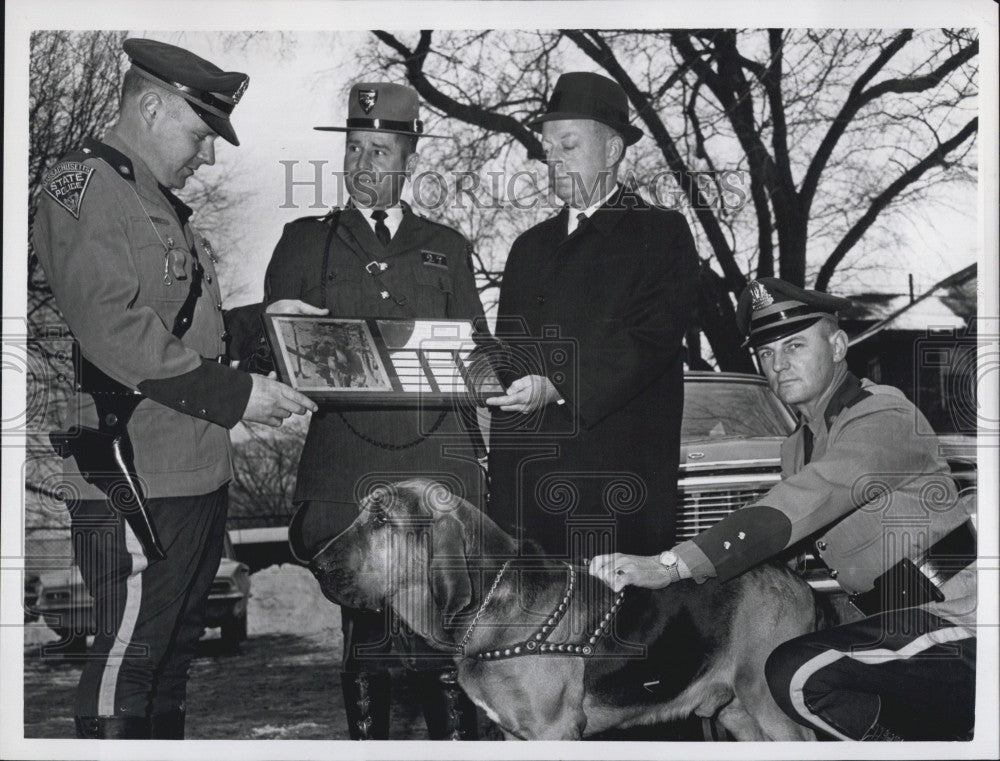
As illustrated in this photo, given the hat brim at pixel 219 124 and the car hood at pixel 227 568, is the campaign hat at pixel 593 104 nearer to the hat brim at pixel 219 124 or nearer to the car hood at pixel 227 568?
the hat brim at pixel 219 124

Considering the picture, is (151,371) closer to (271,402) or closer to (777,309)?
(271,402)

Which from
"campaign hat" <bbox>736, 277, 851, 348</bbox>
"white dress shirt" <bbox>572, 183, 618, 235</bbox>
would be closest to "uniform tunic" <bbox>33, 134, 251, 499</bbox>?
"white dress shirt" <bbox>572, 183, 618, 235</bbox>

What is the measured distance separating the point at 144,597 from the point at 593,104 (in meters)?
2.18

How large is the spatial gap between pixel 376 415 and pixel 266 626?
787 millimetres

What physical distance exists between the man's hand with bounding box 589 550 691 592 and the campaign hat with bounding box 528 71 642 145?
1382 millimetres

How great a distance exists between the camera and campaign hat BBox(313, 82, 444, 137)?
11.9 ft

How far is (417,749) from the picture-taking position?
3635 mm

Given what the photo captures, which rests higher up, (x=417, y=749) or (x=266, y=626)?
(x=266, y=626)

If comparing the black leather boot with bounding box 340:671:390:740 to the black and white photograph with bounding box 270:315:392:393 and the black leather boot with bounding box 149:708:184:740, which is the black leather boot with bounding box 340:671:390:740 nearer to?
the black leather boot with bounding box 149:708:184:740

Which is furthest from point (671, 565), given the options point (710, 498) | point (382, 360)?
point (382, 360)

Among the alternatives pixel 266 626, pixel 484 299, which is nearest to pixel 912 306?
pixel 484 299

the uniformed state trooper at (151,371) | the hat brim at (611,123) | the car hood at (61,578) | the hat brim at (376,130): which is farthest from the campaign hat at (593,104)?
the car hood at (61,578)

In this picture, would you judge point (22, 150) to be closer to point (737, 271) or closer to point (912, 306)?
point (737, 271)

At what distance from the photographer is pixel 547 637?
346 centimetres
